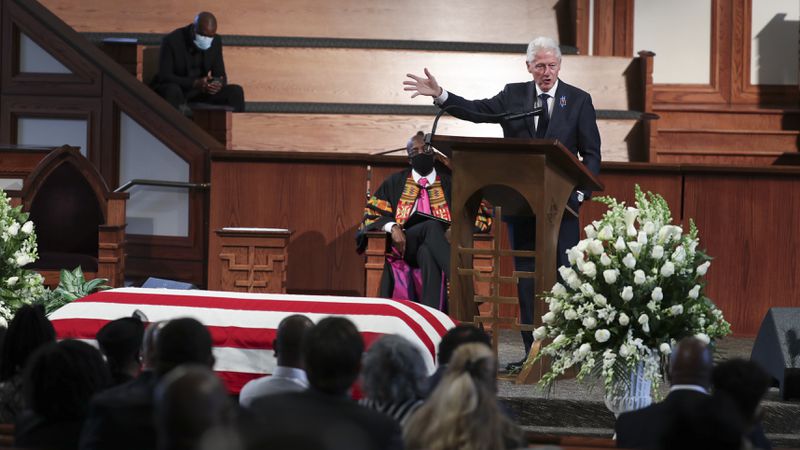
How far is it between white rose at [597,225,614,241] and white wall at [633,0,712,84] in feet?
19.5

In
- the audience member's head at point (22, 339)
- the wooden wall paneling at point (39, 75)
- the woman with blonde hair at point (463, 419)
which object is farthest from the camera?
the wooden wall paneling at point (39, 75)

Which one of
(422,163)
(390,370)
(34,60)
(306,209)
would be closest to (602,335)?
(390,370)

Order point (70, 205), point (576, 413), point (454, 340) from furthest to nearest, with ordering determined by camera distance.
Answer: point (70, 205) → point (576, 413) → point (454, 340)

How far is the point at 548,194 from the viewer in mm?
5438

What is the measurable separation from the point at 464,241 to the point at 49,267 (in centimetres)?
270

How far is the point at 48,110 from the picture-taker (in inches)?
345

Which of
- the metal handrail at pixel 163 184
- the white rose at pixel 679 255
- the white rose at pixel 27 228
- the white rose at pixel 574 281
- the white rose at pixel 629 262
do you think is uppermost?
the metal handrail at pixel 163 184

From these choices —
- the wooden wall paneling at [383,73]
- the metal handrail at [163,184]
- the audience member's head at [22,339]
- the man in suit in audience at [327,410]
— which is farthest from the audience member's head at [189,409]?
the wooden wall paneling at [383,73]

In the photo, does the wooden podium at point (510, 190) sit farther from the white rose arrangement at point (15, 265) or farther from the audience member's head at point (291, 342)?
the white rose arrangement at point (15, 265)

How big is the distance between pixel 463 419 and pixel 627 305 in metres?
2.09

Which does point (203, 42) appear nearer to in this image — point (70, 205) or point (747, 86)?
point (70, 205)

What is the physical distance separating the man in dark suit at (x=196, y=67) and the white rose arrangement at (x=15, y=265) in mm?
2949

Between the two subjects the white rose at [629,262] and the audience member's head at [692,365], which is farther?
the white rose at [629,262]

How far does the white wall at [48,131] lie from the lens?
28.8 ft
